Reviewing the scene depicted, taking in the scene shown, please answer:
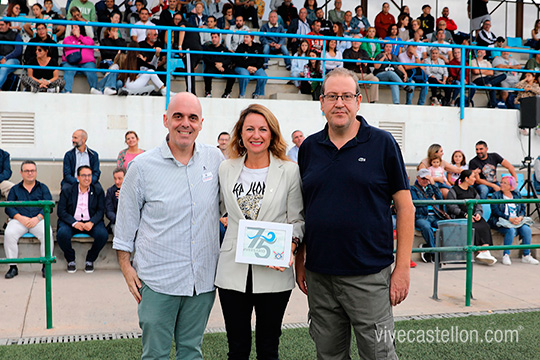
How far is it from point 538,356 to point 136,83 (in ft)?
25.3

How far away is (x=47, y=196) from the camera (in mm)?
7141

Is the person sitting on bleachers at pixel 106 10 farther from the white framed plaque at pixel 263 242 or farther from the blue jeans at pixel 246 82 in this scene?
the white framed plaque at pixel 263 242

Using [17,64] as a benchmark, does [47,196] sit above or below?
below

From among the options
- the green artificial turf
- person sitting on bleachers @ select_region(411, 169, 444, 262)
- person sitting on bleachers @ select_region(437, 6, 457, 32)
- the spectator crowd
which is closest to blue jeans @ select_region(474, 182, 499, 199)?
person sitting on bleachers @ select_region(411, 169, 444, 262)

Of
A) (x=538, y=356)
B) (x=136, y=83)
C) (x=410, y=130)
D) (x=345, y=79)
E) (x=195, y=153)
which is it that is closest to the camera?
(x=345, y=79)

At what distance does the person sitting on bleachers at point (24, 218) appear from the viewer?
671 centimetres

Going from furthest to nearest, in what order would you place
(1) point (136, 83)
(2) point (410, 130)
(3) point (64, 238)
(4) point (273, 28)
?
(4) point (273, 28) → (2) point (410, 130) → (1) point (136, 83) → (3) point (64, 238)

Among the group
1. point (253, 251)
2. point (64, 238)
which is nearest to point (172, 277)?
point (253, 251)

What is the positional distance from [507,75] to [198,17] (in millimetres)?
7500

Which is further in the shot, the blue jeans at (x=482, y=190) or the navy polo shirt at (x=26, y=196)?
the blue jeans at (x=482, y=190)

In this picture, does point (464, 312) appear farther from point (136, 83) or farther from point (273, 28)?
point (273, 28)

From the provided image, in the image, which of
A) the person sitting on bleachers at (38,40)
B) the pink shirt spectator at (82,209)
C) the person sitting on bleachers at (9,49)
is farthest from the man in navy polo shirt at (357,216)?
the person sitting on bleachers at (9,49)

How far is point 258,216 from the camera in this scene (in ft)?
9.13

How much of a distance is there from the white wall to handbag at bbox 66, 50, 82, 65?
2.84 feet
